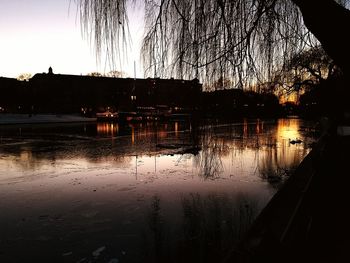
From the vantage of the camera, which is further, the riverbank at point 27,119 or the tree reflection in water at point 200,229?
the riverbank at point 27,119

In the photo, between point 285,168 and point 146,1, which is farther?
point 285,168

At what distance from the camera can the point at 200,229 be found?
4.63 metres

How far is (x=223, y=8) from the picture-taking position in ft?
9.46

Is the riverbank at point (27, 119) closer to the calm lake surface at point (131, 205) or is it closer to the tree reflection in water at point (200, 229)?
the calm lake surface at point (131, 205)

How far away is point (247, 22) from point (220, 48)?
394 millimetres

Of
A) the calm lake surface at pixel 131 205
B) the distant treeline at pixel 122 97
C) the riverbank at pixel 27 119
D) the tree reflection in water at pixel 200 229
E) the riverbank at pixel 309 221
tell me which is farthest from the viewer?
the riverbank at pixel 27 119

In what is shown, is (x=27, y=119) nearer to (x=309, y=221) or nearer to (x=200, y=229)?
(x=200, y=229)

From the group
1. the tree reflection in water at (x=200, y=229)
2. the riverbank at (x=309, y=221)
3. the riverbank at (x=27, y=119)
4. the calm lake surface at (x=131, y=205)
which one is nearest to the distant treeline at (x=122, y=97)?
the calm lake surface at (x=131, y=205)

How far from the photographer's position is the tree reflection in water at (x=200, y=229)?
3.87m

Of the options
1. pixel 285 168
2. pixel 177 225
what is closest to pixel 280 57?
pixel 177 225

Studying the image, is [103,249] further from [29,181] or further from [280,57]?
[29,181]

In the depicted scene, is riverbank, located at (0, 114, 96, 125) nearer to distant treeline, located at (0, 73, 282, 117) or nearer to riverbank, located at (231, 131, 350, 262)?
distant treeline, located at (0, 73, 282, 117)

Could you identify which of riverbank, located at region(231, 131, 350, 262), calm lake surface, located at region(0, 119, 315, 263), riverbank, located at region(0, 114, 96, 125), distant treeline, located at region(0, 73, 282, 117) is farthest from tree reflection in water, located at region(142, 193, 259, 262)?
riverbank, located at region(0, 114, 96, 125)

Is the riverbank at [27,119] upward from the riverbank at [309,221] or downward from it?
upward
